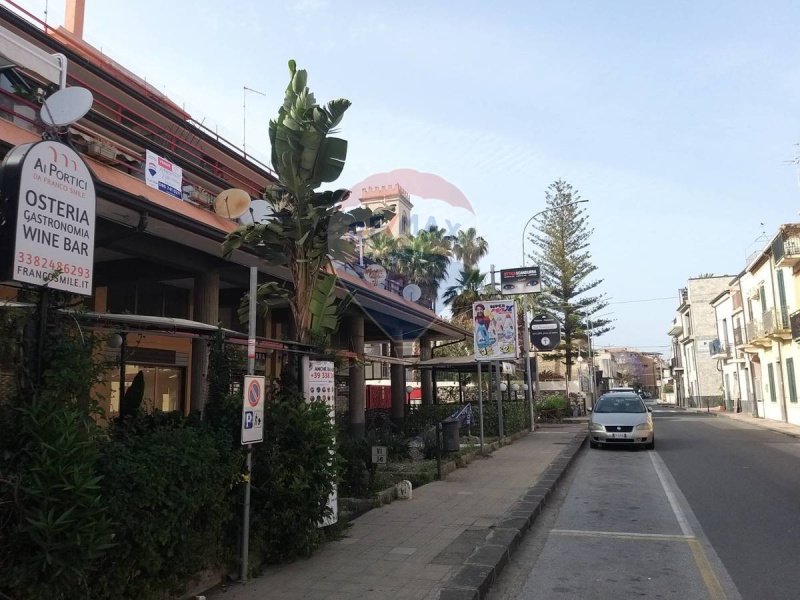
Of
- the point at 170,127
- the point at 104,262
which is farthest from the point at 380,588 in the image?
the point at 170,127

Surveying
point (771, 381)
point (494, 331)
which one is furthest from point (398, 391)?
point (771, 381)

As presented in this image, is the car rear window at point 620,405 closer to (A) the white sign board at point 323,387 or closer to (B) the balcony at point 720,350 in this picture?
(A) the white sign board at point 323,387

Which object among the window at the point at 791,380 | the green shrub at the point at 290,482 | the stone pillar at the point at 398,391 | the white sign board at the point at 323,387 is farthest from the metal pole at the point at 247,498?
the window at the point at 791,380

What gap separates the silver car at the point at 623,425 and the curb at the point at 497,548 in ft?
23.2

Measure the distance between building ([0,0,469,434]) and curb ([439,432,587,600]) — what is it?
2.92 m

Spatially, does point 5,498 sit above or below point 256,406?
below

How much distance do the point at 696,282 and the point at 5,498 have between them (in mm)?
69669

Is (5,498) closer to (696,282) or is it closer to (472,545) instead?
(472,545)

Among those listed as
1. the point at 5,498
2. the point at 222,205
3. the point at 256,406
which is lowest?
the point at 5,498

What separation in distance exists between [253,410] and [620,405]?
1620 cm

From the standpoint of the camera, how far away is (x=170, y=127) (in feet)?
49.3

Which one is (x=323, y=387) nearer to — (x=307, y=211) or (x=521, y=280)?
(x=307, y=211)

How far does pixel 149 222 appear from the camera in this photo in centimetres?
929

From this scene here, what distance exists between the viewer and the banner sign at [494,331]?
1753 cm
